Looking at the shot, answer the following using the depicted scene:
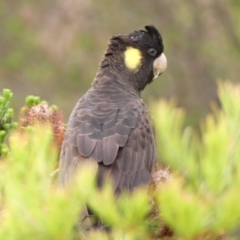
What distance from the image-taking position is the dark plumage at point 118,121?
298 centimetres

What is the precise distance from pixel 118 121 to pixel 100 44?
28.0 ft

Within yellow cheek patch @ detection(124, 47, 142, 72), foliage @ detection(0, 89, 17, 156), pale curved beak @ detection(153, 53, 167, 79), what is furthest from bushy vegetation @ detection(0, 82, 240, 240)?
pale curved beak @ detection(153, 53, 167, 79)

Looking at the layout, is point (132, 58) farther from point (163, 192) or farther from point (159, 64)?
point (163, 192)

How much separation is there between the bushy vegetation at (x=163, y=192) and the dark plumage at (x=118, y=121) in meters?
0.99

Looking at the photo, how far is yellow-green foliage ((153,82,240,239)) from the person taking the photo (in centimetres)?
145

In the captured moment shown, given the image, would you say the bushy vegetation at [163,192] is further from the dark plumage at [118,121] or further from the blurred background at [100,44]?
the blurred background at [100,44]

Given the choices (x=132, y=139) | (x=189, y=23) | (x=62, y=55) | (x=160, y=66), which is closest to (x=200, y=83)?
(x=189, y=23)

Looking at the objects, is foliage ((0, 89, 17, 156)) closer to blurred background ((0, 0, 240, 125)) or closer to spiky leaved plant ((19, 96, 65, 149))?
spiky leaved plant ((19, 96, 65, 149))

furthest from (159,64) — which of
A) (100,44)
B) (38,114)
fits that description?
(100,44)

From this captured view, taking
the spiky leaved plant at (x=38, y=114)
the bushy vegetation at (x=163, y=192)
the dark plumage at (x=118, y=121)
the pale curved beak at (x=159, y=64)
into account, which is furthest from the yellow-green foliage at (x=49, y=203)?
the pale curved beak at (x=159, y=64)

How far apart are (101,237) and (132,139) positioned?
1.64 meters

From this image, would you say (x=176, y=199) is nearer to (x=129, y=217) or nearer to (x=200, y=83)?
(x=129, y=217)

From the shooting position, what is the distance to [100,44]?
11711mm

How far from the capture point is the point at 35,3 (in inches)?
477
